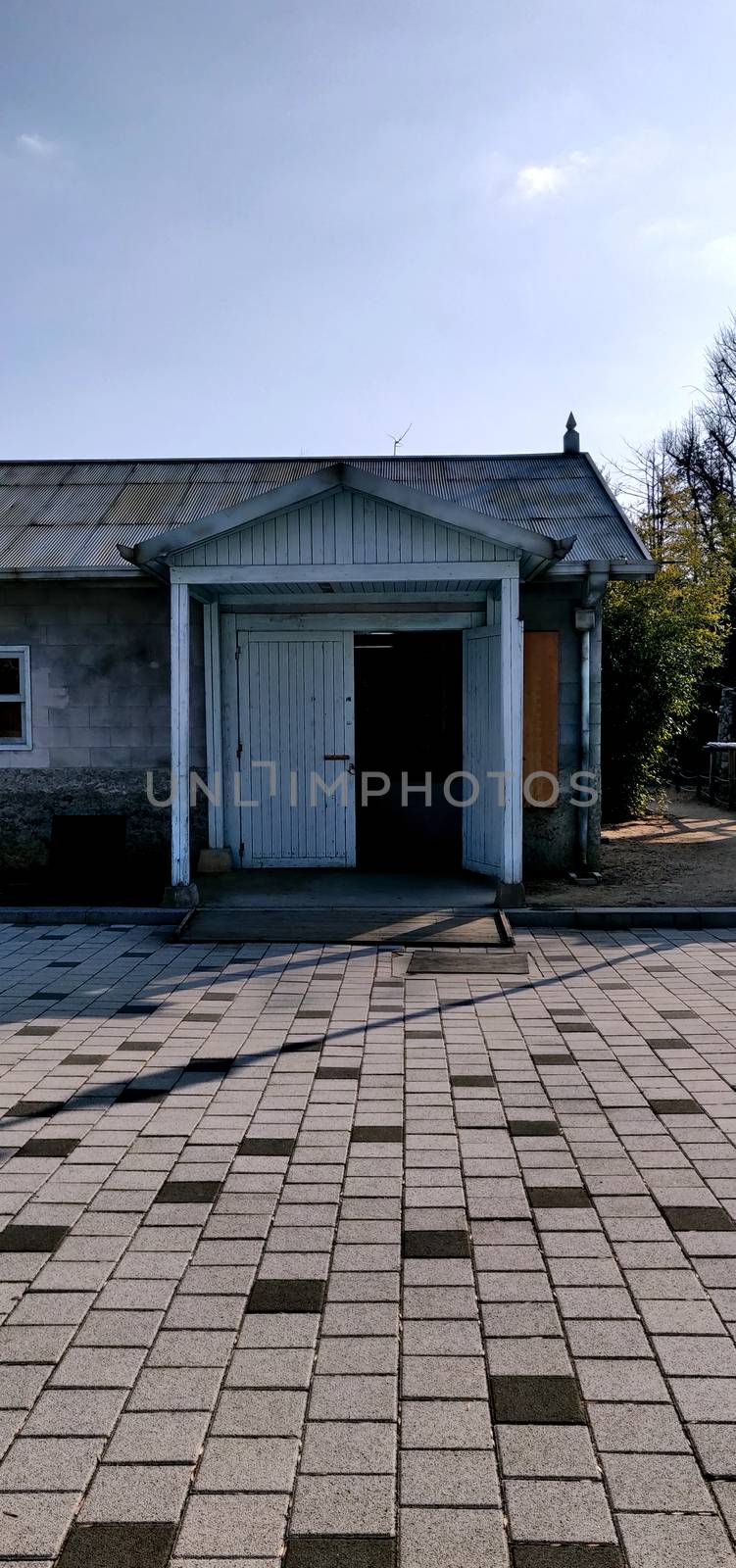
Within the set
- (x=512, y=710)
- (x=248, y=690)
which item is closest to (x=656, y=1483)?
(x=512, y=710)

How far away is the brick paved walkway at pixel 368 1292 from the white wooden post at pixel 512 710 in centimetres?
294

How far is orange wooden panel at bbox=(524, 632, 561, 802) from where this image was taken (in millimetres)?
10148

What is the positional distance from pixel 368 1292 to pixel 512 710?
612 centimetres

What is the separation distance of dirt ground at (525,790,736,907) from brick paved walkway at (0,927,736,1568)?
337 cm

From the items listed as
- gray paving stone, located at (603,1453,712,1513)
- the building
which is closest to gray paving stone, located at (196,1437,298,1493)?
gray paving stone, located at (603,1453,712,1513)

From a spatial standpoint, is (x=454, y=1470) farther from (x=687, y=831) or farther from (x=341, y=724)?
(x=687, y=831)

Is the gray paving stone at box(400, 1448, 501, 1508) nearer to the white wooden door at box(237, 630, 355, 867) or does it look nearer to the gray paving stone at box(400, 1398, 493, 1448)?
the gray paving stone at box(400, 1398, 493, 1448)

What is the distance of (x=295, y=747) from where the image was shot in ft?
35.5

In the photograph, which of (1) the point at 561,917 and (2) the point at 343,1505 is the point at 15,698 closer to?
(1) the point at 561,917

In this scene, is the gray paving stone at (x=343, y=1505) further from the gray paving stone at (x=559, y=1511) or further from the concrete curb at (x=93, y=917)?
the concrete curb at (x=93, y=917)

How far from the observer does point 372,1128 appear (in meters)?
4.48

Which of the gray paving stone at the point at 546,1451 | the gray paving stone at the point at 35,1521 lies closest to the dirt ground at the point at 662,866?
the gray paving stone at the point at 546,1451

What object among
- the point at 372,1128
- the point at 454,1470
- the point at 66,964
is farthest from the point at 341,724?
the point at 454,1470

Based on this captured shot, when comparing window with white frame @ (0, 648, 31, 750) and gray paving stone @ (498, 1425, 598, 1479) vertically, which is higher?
window with white frame @ (0, 648, 31, 750)
